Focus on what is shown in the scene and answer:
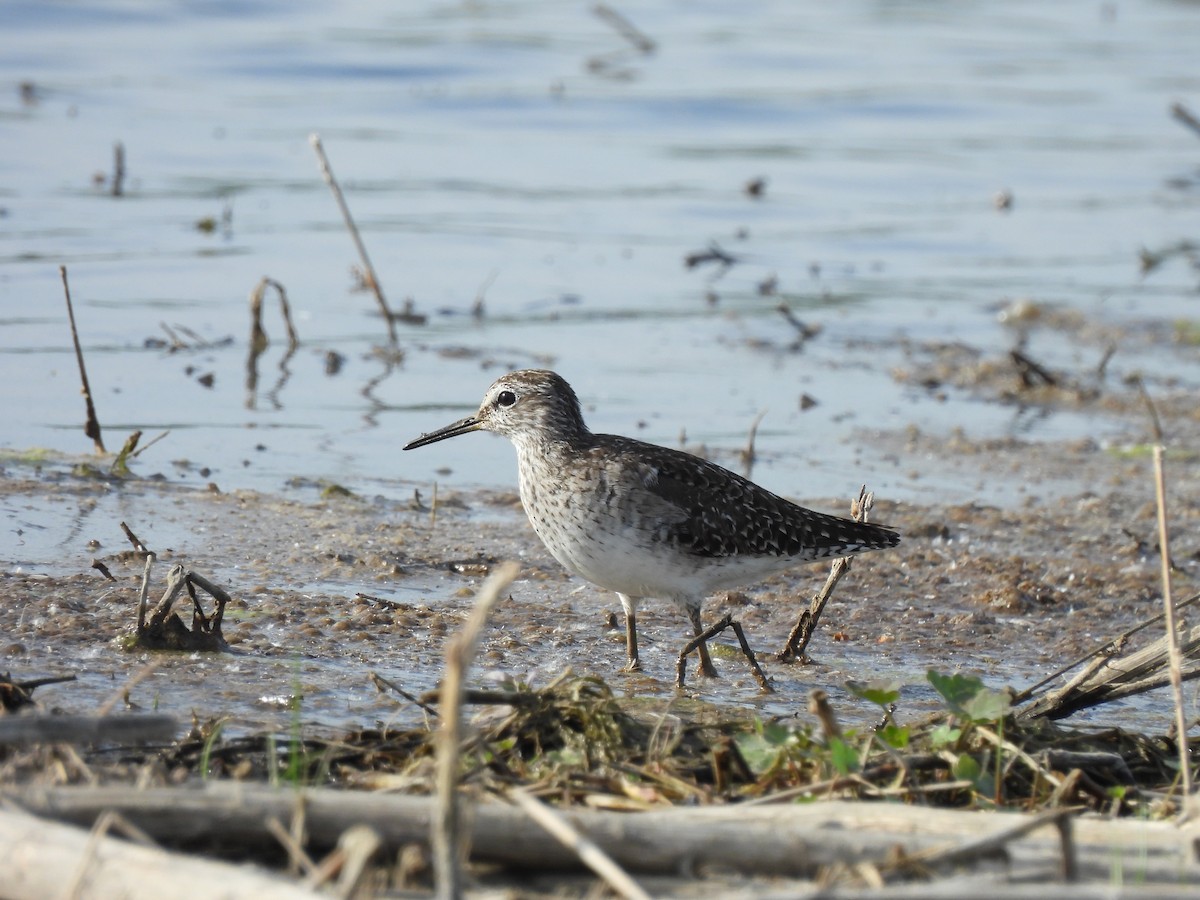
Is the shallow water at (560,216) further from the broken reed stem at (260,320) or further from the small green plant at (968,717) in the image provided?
the small green plant at (968,717)

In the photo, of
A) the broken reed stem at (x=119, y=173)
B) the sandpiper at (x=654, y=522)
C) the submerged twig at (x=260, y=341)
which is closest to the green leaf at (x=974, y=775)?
the sandpiper at (x=654, y=522)

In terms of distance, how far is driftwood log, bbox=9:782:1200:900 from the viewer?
3604 mm

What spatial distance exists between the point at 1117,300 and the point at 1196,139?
25.3ft

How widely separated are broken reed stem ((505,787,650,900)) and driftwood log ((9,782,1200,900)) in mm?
81

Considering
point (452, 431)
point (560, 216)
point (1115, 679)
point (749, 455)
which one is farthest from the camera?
point (560, 216)

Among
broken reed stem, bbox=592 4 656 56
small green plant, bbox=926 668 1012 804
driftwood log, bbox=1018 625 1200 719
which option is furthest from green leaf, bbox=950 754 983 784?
broken reed stem, bbox=592 4 656 56

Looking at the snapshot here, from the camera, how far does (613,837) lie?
3691mm

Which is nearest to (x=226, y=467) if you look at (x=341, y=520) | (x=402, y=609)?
(x=341, y=520)

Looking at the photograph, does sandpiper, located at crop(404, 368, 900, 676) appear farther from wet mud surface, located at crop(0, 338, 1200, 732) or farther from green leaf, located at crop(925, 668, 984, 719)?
green leaf, located at crop(925, 668, 984, 719)

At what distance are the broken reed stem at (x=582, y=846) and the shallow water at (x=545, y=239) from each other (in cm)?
208

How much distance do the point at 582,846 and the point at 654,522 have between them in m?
3.29

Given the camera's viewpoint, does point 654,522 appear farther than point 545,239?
No

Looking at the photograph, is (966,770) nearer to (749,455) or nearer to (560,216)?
(749,455)

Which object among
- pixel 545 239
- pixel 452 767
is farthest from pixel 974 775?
pixel 545 239
